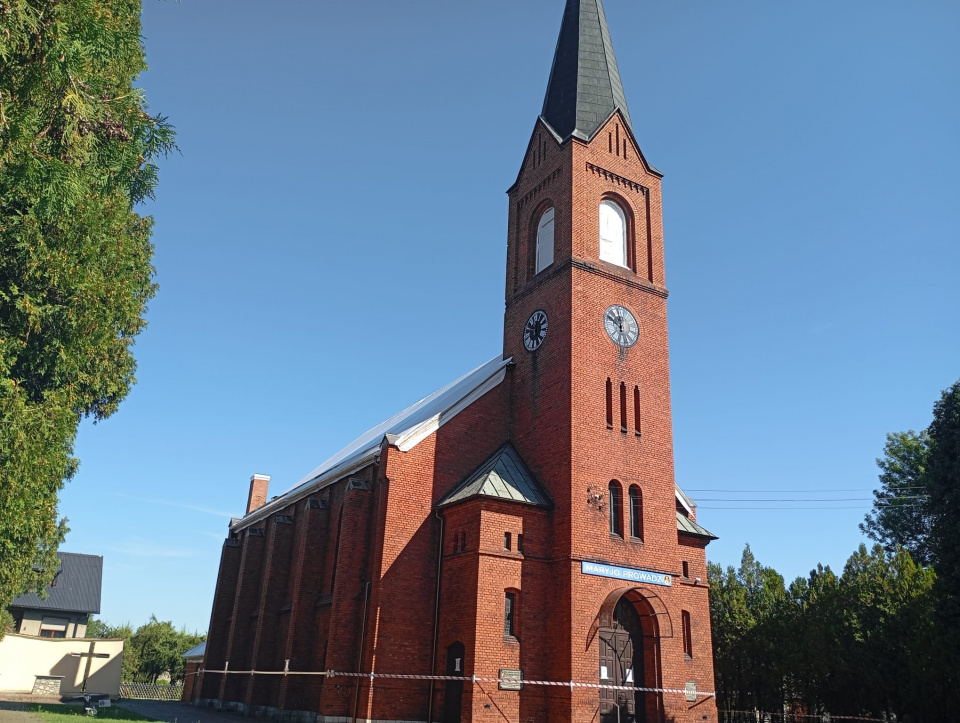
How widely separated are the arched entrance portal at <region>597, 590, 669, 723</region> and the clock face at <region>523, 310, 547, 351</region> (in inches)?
344

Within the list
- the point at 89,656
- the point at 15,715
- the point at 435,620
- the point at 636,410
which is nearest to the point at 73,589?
the point at 89,656

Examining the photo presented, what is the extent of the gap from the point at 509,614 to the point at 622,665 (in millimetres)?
3755

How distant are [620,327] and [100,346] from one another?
53.2ft


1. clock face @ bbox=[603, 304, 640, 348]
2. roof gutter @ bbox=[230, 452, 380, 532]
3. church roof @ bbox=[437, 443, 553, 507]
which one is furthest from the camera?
roof gutter @ bbox=[230, 452, 380, 532]

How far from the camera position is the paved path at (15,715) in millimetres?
21936

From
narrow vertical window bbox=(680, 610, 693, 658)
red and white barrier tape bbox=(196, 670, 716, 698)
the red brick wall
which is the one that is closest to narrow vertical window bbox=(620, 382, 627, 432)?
the red brick wall

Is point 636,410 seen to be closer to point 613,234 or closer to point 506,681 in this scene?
point 613,234

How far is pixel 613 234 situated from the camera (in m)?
27.5

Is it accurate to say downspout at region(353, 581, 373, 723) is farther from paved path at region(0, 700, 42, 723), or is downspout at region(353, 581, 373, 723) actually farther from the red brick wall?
paved path at region(0, 700, 42, 723)

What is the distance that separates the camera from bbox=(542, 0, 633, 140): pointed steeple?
93.8ft

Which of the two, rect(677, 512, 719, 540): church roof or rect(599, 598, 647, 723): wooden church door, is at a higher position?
rect(677, 512, 719, 540): church roof

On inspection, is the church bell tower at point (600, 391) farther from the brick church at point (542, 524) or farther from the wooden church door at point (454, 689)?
the wooden church door at point (454, 689)

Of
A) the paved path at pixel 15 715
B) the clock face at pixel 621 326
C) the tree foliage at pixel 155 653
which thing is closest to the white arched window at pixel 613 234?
the clock face at pixel 621 326

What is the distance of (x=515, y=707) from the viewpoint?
798 inches
